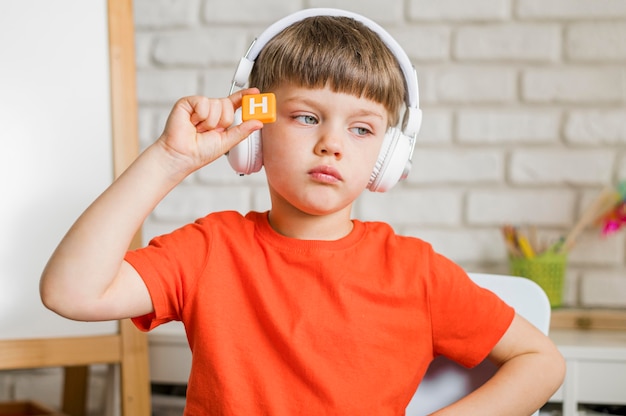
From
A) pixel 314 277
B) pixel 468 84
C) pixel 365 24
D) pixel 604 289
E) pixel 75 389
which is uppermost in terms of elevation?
pixel 365 24

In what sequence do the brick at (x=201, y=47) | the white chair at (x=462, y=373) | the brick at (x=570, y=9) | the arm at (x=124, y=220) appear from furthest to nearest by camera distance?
1. the brick at (x=201, y=47)
2. the brick at (x=570, y=9)
3. the white chair at (x=462, y=373)
4. the arm at (x=124, y=220)

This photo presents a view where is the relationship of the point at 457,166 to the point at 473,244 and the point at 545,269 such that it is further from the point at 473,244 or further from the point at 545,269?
the point at 545,269

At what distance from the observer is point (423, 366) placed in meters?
1.01

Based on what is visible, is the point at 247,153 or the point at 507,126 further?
the point at 507,126

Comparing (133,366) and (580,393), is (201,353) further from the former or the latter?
(580,393)

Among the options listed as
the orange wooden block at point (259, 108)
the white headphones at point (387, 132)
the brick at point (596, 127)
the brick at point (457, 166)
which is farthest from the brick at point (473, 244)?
the orange wooden block at point (259, 108)

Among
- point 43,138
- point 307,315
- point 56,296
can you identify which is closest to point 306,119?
point 307,315

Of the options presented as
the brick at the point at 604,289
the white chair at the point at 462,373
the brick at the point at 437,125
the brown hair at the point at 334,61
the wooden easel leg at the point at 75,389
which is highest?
the brown hair at the point at 334,61

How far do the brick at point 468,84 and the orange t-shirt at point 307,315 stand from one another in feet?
2.37

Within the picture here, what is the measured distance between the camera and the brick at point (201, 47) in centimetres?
173

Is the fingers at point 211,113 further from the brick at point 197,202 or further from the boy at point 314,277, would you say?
the brick at point 197,202

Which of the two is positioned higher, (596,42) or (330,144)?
(596,42)

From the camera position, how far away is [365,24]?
3.33ft

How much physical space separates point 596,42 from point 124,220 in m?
1.18
